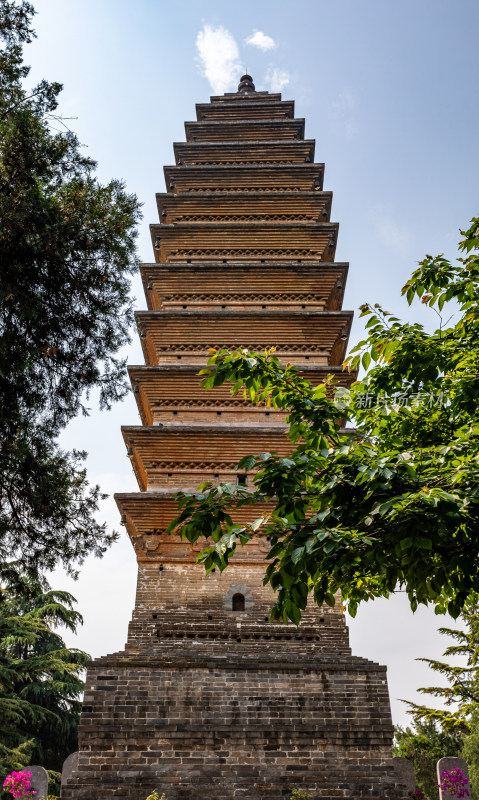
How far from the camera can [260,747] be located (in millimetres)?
9336

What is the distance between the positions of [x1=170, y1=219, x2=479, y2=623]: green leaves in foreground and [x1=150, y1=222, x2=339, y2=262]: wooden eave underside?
10.5 m

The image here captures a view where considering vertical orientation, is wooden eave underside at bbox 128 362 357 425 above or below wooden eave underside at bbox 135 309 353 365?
below

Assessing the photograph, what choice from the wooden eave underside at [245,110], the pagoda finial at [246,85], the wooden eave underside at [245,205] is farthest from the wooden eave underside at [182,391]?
the pagoda finial at [246,85]

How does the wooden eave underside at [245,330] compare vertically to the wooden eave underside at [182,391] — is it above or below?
above

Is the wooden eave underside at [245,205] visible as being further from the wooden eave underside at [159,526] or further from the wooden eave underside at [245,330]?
the wooden eave underside at [159,526]

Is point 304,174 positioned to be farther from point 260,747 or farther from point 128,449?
point 260,747

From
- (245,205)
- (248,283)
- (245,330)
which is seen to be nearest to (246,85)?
(245,205)

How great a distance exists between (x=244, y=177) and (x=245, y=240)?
2.48m

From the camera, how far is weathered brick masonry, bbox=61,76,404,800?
925 centimetres

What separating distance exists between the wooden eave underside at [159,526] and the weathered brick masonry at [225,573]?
0.03 meters

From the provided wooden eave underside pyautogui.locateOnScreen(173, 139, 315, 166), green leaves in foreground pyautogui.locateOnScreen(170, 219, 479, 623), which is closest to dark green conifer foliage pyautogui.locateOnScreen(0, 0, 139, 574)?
green leaves in foreground pyautogui.locateOnScreen(170, 219, 479, 623)

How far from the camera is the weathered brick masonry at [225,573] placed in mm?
9250

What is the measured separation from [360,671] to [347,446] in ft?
20.1

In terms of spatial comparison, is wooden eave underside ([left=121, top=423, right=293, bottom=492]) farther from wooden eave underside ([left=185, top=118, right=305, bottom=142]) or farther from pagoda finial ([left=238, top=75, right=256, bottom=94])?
pagoda finial ([left=238, top=75, right=256, bottom=94])
